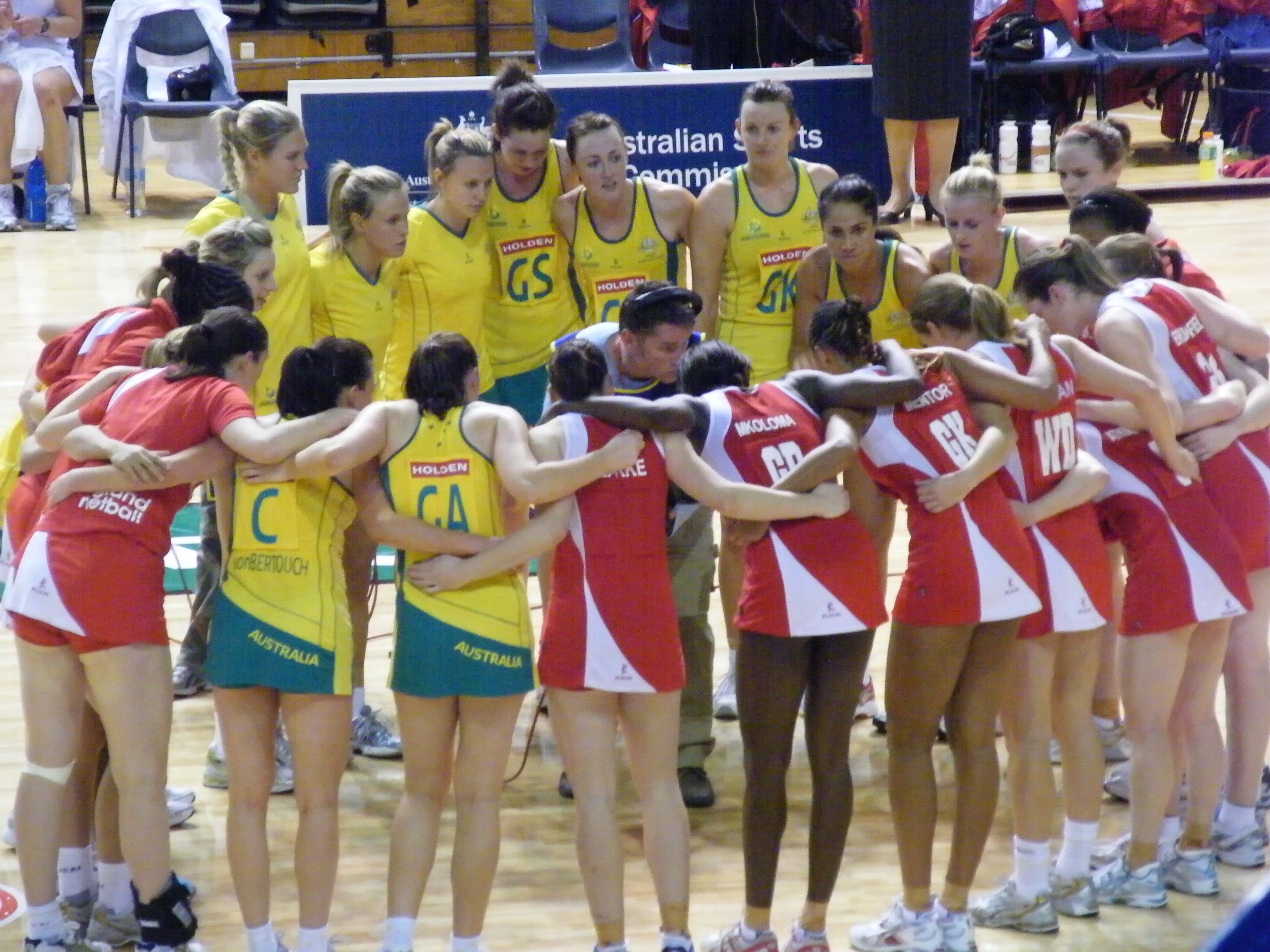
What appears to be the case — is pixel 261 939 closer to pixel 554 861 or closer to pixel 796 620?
pixel 554 861

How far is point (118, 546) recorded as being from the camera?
11.5ft

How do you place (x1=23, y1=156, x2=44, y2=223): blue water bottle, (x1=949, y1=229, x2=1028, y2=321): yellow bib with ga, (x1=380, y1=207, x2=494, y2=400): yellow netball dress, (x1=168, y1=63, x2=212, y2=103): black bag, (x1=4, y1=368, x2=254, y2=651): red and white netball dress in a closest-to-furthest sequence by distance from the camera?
(x1=4, y1=368, x2=254, y2=651): red and white netball dress < (x1=949, y1=229, x2=1028, y2=321): yellow bib with ga < (x1=380, y1=207, x2=494, y2=400): yellow netball dress < (x1=23, y1=156, x2=44, y2=223): blue water bottle < (x1=168, y1=63, x2=212, y2=103): black bag

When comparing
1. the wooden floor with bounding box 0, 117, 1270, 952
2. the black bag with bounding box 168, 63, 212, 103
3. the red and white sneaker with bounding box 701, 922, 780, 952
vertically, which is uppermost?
the black bag with bounding box 168, 63, 212, 103

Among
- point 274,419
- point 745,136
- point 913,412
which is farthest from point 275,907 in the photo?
point 745,136

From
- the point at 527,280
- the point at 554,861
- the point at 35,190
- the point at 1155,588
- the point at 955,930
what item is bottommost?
the point at 554,861

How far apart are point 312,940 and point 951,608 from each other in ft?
4.80

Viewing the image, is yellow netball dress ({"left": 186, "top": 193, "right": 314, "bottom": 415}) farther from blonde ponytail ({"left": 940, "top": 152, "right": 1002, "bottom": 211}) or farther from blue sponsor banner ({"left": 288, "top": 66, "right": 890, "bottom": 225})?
blue sponsor banner ({"left": 288, "top": 66, "right": 890, "bottom": 225})

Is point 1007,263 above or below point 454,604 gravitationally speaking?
above

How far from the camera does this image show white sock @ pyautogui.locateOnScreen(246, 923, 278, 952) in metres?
3.52

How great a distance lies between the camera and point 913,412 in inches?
143

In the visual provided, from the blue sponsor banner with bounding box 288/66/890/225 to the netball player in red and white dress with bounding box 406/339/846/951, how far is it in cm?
332

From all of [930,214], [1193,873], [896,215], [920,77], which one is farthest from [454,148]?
[930,214]

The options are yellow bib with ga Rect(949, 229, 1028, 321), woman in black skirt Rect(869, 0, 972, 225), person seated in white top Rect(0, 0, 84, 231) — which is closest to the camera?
yellow bib with ga Rect(949, 229, 1028, 321)

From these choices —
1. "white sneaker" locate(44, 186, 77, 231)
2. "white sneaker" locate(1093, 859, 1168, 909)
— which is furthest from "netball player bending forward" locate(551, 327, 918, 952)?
"white sneaker" locate(44, 186, 77, 231)
